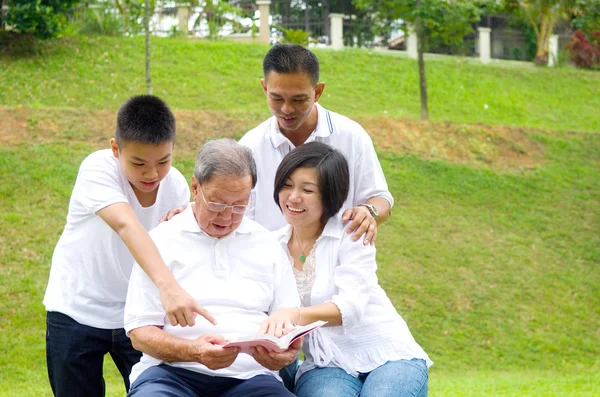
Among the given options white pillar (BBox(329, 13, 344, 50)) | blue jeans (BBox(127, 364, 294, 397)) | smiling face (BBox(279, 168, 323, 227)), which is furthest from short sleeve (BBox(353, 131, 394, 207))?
white pillar (BBox(329, 13, 344, 50))

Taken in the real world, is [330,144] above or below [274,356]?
above

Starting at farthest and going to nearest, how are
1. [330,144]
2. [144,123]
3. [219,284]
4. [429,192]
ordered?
[429,192], [330,144], [144,123], [219,284]

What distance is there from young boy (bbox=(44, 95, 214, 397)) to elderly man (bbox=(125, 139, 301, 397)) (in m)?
0.27

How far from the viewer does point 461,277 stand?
37.8ft

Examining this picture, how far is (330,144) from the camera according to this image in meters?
4.46

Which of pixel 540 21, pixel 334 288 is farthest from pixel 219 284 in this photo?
pixel 540 21

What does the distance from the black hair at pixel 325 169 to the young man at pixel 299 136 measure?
0.09 meters

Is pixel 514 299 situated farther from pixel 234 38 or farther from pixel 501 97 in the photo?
pixel 234 38

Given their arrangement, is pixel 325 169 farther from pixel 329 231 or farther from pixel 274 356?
pixel 274 356

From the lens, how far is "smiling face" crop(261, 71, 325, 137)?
4211 mm

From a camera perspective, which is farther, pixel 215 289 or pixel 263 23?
pixel 263 23

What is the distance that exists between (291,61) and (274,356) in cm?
150

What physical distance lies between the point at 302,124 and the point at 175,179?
72cm

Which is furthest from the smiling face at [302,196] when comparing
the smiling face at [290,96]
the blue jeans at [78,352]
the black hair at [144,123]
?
the blue jeans at [78,352]
